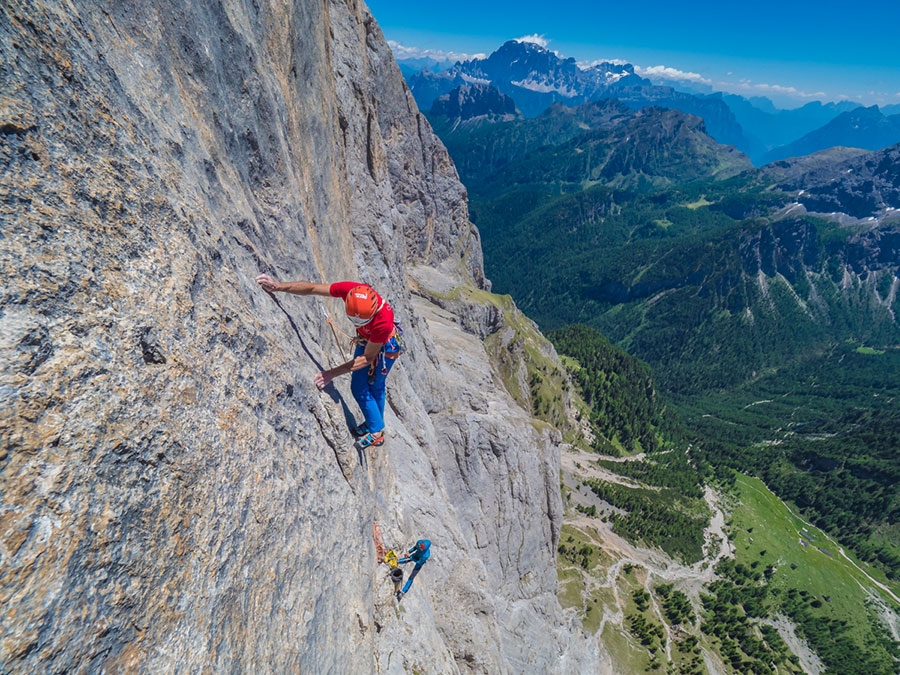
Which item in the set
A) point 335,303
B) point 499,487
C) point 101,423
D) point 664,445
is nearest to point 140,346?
point 101,423

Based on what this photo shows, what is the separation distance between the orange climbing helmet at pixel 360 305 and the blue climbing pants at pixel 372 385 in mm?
1972

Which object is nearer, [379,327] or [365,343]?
[379,327]

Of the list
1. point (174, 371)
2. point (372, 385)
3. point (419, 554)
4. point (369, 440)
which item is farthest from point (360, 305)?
point (419, 554)

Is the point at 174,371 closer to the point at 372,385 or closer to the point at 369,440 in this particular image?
the point at 372,385

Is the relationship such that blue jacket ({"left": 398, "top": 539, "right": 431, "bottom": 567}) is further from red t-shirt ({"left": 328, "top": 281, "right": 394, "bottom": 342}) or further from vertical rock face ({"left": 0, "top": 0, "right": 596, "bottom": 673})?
red t-shirt ({"left": 328, "top": 281, "right": 394, "bottom": 342})

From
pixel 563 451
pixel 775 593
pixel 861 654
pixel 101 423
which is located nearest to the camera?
pixel 101 423

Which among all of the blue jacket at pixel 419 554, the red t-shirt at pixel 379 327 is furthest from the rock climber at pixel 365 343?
the blue jacket at pixel 419 554

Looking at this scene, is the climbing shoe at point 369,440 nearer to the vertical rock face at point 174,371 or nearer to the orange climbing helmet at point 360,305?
the vertical rock face at point 174,371

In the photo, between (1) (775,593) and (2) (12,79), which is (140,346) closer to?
(2) (12,79)

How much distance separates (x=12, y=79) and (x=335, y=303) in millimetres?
12828

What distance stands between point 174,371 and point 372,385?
7.33m

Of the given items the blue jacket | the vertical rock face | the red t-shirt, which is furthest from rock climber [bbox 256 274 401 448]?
the blue jacket

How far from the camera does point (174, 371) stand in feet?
24.2

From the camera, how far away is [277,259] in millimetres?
13570
